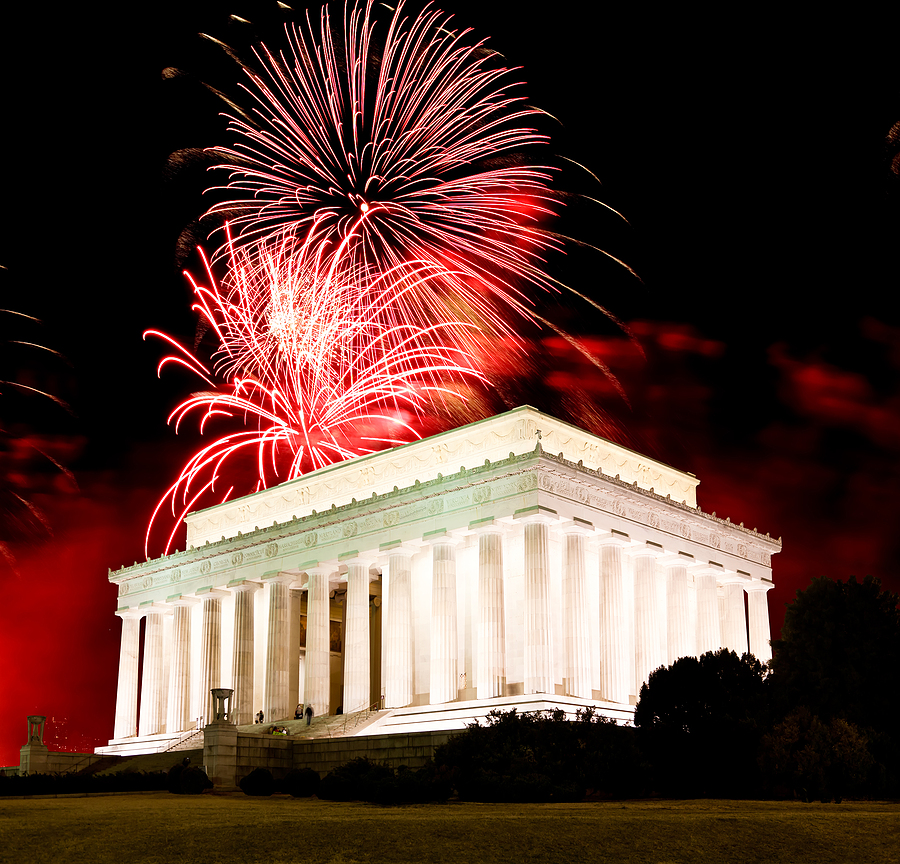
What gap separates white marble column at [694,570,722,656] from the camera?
72.1 meters

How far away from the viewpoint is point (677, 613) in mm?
70312

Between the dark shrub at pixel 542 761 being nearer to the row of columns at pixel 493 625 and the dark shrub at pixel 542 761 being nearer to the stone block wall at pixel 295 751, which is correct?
the stone block wall at pixel 295 751

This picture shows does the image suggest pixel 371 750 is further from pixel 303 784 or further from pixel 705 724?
pixel 705 724

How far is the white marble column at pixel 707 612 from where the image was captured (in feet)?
237

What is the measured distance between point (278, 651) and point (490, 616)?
1916 cm

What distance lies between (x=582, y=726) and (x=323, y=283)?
100ft

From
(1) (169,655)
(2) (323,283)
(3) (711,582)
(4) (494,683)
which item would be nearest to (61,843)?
(4) (494,683)

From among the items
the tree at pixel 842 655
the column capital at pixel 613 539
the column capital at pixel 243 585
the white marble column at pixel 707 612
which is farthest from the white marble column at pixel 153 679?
the tree at pixel 842 655

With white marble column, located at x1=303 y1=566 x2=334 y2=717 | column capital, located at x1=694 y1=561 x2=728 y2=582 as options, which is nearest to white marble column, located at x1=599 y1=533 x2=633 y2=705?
column capital, located at x1=694 y1=561 x2=728 y2=582

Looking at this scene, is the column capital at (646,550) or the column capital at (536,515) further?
the column capital at (646,550)

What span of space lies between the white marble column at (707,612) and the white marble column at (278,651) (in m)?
27.4

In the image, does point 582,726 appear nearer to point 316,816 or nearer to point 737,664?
point 737,664

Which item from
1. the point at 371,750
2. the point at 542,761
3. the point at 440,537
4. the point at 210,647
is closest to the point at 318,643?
the point at 210,647

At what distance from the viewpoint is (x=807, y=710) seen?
42.2 meters
